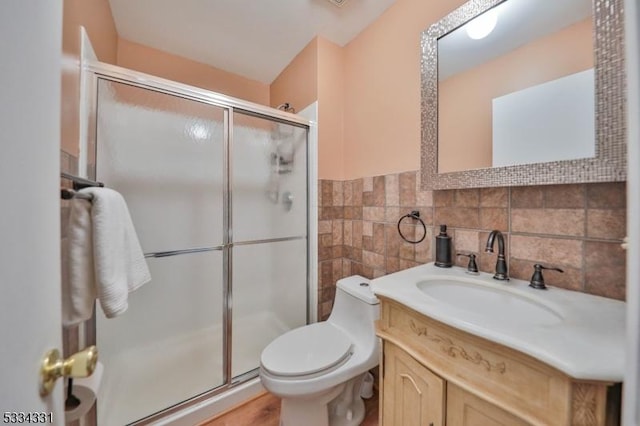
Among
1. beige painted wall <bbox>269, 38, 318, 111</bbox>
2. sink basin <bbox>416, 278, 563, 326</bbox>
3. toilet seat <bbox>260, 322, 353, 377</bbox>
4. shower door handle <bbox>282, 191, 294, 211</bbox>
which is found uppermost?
beige painted wall <bbox>269, 38, 318, 111</bbox>

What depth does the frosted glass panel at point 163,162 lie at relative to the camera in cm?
122

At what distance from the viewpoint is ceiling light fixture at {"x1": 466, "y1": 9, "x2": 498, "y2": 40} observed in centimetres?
99

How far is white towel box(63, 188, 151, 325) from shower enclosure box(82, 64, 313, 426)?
65 cm

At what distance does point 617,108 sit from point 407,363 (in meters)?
1.00

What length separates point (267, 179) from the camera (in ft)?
5.66

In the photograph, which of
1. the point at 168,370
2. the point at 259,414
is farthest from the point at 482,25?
the point at 168,370

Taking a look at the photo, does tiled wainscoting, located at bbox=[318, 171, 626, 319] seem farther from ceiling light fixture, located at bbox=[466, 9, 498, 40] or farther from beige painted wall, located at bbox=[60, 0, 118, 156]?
beige painted wall, located at bbox=[60, 0, 118, 156]

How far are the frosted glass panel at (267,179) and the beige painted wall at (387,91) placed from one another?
1.30ft

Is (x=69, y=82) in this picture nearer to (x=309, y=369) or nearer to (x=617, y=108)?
(x=309, y=369)

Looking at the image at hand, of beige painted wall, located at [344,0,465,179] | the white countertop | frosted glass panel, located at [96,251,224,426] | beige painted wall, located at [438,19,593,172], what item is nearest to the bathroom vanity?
the white countertop

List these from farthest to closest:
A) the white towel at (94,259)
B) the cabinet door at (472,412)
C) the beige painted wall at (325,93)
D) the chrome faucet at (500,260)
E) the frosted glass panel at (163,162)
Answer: the beige painted wall at (325,93) < the frosted glass panel at (163,162) < the chrome faucet at (500,260) < the white towel at (94,259) < the cabinet door at (472,412)

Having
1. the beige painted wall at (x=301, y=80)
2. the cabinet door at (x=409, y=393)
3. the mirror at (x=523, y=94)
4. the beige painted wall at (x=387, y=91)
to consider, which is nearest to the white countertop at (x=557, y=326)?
the cabinet door at (x=409, y=393)

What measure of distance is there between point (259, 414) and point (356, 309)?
0.83 m

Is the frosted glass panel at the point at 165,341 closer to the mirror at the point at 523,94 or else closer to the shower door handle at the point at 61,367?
the shower door handle at the point at 61,367
